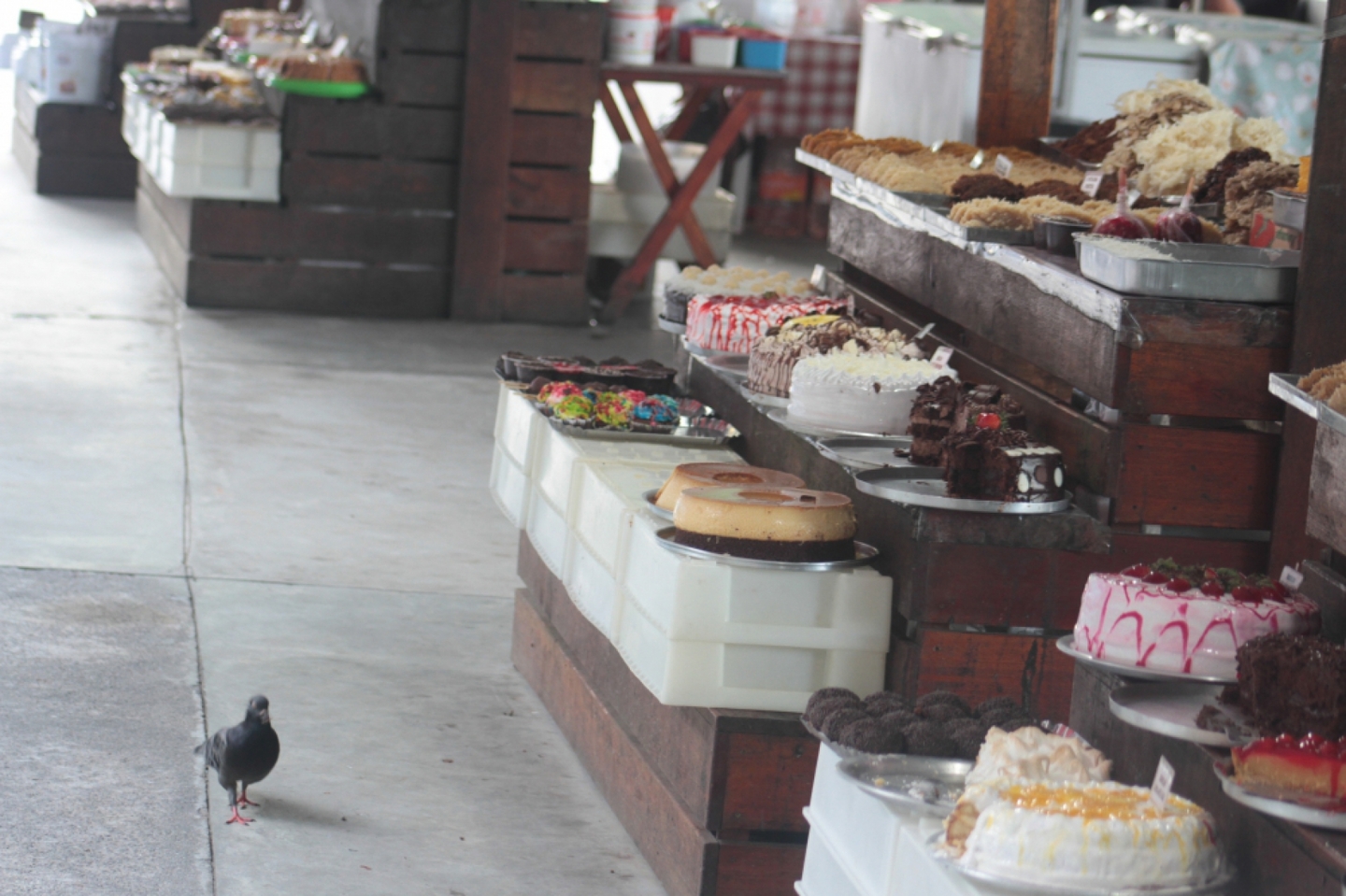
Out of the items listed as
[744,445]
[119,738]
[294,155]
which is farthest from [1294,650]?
[294,155]

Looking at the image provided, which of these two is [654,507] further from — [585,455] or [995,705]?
[995,705]

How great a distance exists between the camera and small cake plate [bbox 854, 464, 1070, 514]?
3.51 meters

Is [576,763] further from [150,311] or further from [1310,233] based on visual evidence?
[150,311]

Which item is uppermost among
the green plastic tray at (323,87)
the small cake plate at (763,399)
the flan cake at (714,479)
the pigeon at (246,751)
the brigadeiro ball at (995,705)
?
the green plastic tray at (323,87)

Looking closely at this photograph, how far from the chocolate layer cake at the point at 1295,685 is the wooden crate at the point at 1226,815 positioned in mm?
103

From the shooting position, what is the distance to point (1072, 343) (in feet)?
12.7

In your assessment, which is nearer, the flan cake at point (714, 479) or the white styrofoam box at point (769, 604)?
the white styrofoam box at point (769, 604)

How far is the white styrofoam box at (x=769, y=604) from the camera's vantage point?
3475 mm

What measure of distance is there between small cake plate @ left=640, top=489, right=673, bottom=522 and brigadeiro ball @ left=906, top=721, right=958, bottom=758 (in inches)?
38.6

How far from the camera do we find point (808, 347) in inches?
180

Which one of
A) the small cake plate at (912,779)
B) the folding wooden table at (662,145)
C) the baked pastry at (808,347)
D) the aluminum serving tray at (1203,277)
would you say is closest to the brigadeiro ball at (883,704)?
the small cake plate at (912,779)

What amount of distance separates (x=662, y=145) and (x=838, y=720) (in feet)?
28.2

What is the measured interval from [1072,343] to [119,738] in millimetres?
2464

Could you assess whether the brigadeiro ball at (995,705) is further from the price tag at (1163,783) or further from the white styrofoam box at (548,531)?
the white styrofoam box at (548,531)
